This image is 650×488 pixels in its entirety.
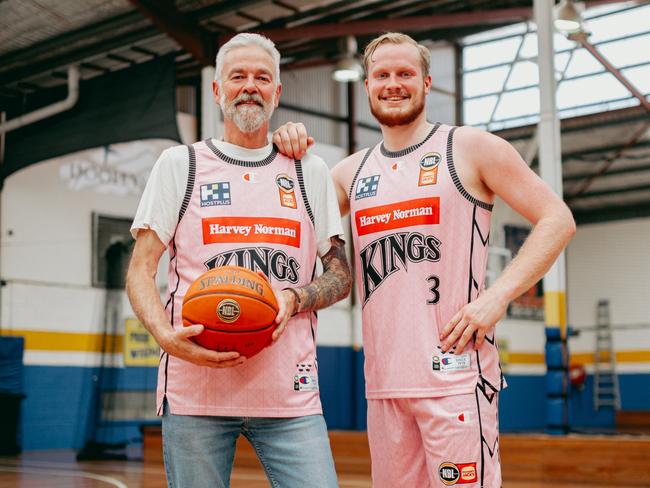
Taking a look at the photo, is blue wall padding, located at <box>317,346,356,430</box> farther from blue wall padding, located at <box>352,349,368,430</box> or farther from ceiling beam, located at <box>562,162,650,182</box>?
ceiling beam, located at <box>562,162,650,182</box>

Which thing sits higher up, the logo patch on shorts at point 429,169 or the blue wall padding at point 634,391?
the logo patch on shorts at point 429,169

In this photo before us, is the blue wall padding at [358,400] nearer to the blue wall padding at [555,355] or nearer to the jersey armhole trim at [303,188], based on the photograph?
the blue wall padding at [555,355]

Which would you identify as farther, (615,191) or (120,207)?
(615,191)

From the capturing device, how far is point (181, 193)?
212cm

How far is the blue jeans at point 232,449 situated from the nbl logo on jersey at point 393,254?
46 centimetres

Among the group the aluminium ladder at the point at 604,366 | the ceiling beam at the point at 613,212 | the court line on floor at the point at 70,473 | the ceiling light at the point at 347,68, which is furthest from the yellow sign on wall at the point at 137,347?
the aluminium ladder at the point at 604,366

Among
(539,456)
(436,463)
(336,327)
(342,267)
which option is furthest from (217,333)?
(336,327)

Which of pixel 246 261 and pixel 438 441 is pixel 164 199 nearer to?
pixel 246 261

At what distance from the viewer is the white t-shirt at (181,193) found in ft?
6.88

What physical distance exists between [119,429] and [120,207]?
3342 millimetres

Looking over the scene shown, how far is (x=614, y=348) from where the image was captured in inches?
684

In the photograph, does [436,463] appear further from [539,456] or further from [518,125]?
[518,125]

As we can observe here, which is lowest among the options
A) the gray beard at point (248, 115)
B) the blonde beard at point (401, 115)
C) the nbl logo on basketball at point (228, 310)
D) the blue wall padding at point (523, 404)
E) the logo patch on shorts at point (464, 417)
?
the blue wall padding at point (523, 404)

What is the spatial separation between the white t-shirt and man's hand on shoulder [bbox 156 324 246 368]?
289 mm
